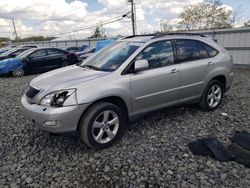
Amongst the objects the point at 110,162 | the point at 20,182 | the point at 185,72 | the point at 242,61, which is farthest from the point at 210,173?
the point at 242,61

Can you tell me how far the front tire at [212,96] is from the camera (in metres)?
5.00

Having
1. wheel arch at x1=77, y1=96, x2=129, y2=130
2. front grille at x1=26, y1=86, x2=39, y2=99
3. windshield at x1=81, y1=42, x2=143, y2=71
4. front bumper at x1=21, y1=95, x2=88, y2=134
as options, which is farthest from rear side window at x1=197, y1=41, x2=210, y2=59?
front grille at x1=26, y1=86, x2=39, y2=99

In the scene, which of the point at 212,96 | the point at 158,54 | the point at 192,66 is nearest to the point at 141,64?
the point at 158,54

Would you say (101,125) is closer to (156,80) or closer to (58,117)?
(58,117)

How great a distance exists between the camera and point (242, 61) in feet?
34.6

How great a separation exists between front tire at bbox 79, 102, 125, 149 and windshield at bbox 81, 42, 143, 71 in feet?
2.28

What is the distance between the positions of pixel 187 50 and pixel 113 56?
4.89ft

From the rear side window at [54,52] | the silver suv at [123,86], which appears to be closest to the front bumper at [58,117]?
the silver suv at [123,86]

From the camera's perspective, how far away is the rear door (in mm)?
4500

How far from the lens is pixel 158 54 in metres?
4.22

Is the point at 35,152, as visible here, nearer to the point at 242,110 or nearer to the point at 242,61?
the point at 242,110

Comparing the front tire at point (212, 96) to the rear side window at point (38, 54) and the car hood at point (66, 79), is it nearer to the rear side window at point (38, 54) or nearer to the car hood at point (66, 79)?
the car hood at point (66, 79)

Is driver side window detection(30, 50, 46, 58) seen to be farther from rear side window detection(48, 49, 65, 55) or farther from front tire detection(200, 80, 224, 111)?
front tire detection(200, 80, 224, 111)

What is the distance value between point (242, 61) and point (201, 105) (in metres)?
6.78
